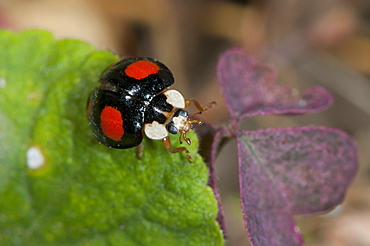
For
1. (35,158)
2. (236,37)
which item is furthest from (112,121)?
(236,37)

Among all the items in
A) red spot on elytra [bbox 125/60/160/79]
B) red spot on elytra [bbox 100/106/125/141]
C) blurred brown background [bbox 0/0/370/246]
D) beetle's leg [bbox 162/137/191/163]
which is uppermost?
red spot on elytra [bbox 125/60/160/79]

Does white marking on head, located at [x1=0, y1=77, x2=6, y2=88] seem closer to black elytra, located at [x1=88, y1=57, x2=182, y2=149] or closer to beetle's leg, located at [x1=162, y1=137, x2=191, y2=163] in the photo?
black elytra, located at [x1=88, y1=57, x2=182, y2=149]

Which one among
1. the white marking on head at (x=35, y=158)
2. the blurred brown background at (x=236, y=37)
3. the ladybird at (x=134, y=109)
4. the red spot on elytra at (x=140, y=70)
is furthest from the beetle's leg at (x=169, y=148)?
the blurred brown background at (x=236, y=37)

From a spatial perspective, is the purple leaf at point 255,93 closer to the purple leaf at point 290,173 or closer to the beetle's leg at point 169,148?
the purple leaf at point 290,173

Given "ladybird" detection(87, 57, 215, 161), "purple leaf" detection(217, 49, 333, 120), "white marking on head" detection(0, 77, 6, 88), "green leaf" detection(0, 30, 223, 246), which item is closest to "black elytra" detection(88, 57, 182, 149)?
"ladybird" detection(87, 57, 215, 161)

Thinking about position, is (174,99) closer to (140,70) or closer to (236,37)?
(140,70)

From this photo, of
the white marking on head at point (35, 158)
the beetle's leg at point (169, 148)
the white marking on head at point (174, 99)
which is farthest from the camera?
the white marking on head at point (35, 158)
